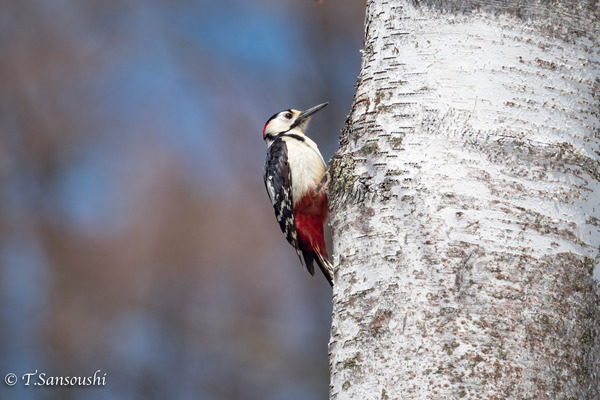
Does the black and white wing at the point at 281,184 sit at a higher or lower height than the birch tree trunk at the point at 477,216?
higher

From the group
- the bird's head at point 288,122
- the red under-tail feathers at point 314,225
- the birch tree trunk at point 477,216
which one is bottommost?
the birch tree trunk at point 477,216

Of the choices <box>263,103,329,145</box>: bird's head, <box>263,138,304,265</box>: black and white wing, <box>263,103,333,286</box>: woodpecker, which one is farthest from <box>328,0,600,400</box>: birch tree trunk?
<box>263,103,329,145</box>: bird's head

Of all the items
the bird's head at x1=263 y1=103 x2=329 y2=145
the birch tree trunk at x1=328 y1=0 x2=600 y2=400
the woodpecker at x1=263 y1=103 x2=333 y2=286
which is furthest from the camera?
the bird's head at x1=263 y1=103 x2=329 y2=145

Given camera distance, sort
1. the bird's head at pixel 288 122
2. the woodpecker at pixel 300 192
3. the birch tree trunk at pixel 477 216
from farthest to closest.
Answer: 1. the bird's head at pixel 288 122
2. the woodpecker at pixel 300 192
3. the birch tree trunk at pixel 477 216

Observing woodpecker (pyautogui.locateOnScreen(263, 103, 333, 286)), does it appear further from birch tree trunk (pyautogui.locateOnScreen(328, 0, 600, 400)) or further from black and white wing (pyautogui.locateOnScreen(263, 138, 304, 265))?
birch tree trunk (pyautogui.locateOnScreen(328, 0, 600, 400))

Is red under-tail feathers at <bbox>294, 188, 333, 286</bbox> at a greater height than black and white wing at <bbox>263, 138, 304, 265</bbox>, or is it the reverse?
black and white wing at <bbox>263, 138, 304, 265</bbox>

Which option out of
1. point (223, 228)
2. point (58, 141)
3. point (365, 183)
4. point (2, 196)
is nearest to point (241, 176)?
point (223, 228)

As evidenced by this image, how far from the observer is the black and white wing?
4.56 metres

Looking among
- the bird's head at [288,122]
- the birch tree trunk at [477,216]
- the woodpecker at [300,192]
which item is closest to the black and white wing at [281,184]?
the woodpecker at [300,192]

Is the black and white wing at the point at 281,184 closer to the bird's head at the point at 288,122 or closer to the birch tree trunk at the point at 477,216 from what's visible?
the bird's head at the point at 288,122

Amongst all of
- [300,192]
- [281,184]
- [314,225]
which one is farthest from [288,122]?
[314,225]

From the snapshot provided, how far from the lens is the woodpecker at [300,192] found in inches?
176

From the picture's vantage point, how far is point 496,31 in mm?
→ 1964

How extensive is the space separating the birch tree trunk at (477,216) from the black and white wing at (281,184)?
2.44 m
